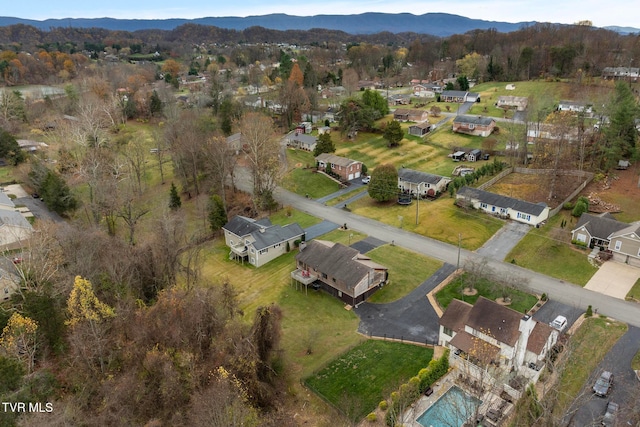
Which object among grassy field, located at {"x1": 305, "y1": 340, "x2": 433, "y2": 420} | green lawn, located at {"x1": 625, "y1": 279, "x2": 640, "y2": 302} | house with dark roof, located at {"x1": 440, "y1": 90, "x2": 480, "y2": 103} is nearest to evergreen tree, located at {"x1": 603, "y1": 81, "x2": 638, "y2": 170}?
green lawn, located at {"x1": 625, "y1": 279, "x2": 640, "y2": 302}

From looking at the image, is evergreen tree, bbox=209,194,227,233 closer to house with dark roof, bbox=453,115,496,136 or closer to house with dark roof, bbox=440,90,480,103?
house with dark roof, bbox=453,115,496,136

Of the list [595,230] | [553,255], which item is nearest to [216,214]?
[553,255]

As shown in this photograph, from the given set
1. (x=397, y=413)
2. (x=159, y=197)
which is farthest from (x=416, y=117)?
(x=397, y=413)

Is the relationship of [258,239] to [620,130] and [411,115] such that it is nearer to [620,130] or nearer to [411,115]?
[620,130]

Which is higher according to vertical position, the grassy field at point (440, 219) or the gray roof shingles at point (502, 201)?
the gray roof shingles at point (502, 201)

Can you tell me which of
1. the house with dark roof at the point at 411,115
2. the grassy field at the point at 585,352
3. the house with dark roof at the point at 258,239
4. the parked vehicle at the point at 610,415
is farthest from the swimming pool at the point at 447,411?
the house with dark roof at the point at 411,115

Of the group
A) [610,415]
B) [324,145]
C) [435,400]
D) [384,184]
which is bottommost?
[435,400]

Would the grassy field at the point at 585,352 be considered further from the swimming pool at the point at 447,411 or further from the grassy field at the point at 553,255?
the grassy field at the point at 553,255
